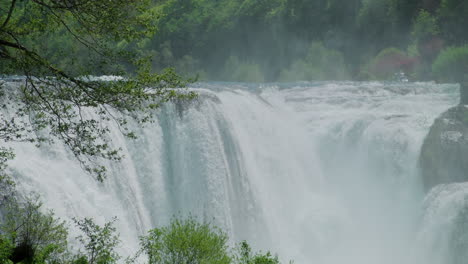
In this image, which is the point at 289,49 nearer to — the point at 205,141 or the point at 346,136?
the point at 346,136

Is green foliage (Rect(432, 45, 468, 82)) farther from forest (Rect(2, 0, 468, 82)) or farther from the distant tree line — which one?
the distant tree line

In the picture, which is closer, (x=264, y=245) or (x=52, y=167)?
(x=52, y=167)

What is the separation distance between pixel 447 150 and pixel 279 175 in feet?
17.8

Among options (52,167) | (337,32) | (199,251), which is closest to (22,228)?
(199,251)

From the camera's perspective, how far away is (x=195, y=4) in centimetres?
5569

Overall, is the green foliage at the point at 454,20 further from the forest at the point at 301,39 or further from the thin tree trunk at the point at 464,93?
the thin tree trunk at the point at 464,93

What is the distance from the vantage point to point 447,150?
16.7 m

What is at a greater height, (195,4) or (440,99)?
(195,4)

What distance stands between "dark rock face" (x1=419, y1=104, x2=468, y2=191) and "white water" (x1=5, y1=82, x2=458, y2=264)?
650 mm

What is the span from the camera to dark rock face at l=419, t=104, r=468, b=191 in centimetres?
1641

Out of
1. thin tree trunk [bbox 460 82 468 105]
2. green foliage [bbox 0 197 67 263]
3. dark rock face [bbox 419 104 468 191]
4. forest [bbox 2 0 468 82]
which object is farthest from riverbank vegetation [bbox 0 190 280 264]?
forest [bbox 2 0 468 82]

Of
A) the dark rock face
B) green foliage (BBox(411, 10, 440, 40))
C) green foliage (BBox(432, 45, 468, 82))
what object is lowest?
the dark rock face

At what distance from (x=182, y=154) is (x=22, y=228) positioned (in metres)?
7.63

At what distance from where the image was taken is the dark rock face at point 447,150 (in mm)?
16406
